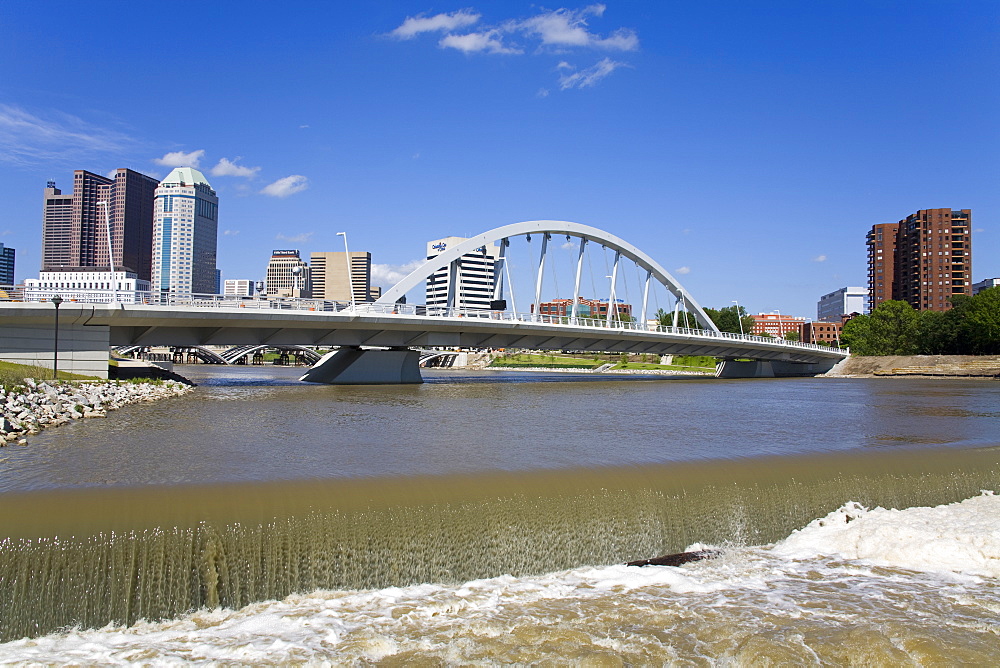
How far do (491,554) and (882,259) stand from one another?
632 feet

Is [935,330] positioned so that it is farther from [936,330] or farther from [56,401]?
[56,401]

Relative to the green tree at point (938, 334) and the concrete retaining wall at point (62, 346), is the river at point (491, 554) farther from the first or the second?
the green tree at point (938, 334)

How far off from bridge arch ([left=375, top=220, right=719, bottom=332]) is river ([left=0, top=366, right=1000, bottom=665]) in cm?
3520

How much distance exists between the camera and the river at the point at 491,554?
7969 millimetres

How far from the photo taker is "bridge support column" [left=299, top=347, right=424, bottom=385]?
4869 centimetres

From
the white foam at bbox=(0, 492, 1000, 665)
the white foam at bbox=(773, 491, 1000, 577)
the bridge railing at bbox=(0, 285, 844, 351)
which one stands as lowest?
the white foam at bbox=(0, 492, 1000, 665)

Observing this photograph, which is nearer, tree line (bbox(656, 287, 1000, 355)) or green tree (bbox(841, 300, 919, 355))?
tree line (bbox(656, 287, 1000, 355))

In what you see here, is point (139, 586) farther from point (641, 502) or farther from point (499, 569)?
point (641, 502)

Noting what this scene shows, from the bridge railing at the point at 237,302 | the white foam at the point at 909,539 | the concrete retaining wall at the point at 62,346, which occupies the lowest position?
the white foam at the point at 909,539

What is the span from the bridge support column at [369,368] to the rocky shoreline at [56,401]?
1637cm

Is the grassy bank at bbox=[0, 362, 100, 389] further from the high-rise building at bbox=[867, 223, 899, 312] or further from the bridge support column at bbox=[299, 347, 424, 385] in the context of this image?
the high-rise building at bbox=[867, 223, 899, 312]

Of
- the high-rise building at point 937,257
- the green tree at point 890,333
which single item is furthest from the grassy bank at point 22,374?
the high-rise building at point 937,257

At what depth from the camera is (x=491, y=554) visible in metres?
10.3

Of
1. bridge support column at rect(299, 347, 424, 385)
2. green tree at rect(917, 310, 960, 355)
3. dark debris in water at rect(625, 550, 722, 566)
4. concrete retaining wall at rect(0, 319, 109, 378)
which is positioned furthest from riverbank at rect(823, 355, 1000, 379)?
dark debris in water at rect(625, 550, 722, 566)
